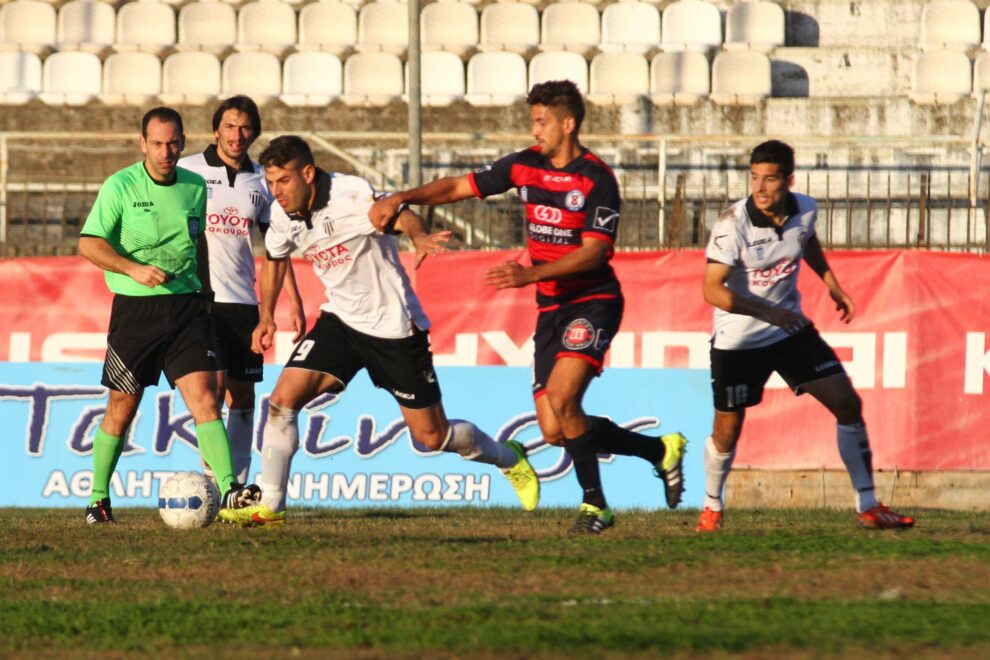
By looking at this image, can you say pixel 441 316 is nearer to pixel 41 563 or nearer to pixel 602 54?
pixel 41 563

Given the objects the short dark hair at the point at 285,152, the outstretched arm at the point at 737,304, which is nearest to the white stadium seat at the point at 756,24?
the outstretched arm at the point at 737,304

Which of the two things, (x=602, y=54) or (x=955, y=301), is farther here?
(x=602, y=54)

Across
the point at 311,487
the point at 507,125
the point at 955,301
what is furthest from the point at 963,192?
the point at 311,487

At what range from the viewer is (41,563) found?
24.7 ft

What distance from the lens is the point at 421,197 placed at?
859 centimetres

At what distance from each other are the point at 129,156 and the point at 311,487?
748cm

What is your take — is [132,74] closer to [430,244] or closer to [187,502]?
[187,502]

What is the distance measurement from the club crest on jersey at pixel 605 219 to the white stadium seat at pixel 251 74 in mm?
13418

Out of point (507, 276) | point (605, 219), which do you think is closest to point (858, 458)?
point (605, 219)

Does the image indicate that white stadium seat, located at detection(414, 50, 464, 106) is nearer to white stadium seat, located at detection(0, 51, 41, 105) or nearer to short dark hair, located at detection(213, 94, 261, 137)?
white stadium seat, located at detection(0, 51, 41, 105)

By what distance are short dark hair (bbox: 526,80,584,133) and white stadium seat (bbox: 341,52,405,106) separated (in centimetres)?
1250

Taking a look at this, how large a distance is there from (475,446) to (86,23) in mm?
14987

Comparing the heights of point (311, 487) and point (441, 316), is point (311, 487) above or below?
below

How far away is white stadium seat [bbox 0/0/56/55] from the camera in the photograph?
2222 centimetres
